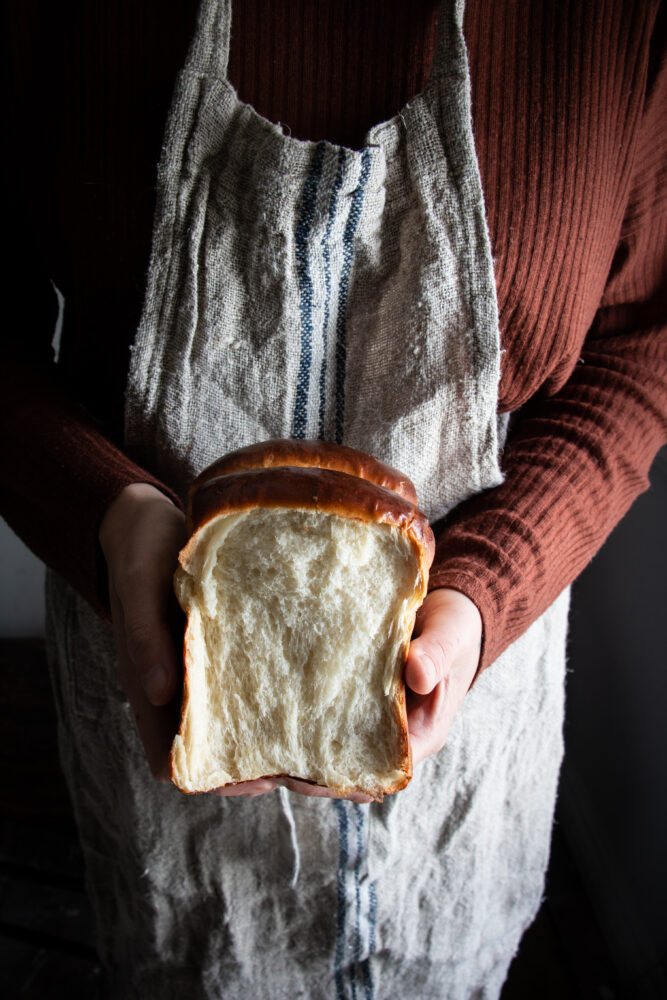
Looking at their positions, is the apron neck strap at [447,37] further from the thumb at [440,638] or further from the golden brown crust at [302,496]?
the thumb at [440,638]

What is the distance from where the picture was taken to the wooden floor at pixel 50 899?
1793mm

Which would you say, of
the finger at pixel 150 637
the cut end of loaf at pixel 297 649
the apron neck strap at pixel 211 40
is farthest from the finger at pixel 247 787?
the apron neck strap at pixel 211 40

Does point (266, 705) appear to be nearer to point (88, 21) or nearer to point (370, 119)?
point (370, 119)

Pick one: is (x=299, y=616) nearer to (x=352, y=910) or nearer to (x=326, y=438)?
(x=326, y=438)

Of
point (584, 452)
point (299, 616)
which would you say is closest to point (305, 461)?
point (299, 616)

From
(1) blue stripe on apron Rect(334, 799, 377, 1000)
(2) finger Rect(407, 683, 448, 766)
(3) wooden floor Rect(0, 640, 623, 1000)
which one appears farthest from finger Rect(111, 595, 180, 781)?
(3) wooden floor Rect(0, 640, 623, 1000)

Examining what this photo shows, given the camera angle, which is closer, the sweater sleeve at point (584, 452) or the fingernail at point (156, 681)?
the fingernail at point (156, 681)

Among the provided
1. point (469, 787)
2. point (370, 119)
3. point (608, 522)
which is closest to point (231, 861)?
point (469, 787)

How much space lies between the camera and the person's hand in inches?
26.0

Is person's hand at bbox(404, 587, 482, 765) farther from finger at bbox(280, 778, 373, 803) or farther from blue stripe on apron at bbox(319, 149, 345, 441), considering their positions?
blue stripe on apron at bbox(319, 149, 345, 441)

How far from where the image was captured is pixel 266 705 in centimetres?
77

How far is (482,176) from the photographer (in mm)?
791

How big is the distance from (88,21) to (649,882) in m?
1.94

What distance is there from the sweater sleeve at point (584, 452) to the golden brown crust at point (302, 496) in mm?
174
